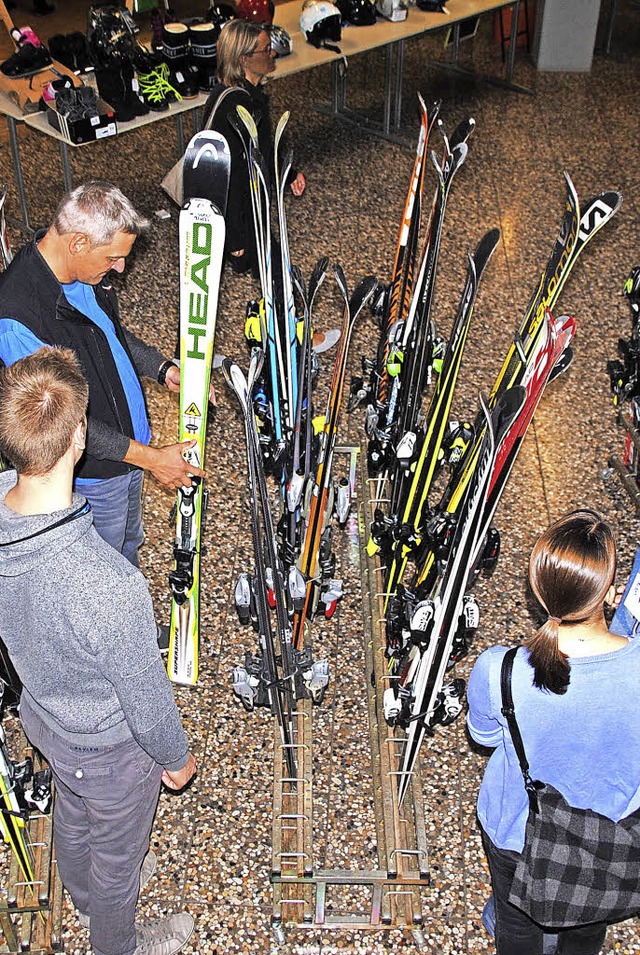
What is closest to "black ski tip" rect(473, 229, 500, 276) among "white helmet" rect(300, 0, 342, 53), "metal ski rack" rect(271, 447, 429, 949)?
"metal ski rack" rect(271, 447, 429, 949)

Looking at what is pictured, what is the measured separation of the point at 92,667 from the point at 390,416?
1.47 meters

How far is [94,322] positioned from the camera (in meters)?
2.15

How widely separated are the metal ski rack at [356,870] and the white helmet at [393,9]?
170 inches

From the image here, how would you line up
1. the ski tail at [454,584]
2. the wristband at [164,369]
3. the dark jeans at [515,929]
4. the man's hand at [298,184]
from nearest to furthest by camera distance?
the dark jeans at [515,929] < the ski tail at [454,584] < the wristband at [164,369] < the man's hand at [298,184]

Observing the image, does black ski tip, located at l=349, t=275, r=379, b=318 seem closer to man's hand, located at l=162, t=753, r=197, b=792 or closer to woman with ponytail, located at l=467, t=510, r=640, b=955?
woman with ponytail, located at l=467, t=510, r=640, b=955

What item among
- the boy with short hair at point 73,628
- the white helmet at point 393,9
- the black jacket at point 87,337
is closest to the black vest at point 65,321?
the black jacket at point 87,337

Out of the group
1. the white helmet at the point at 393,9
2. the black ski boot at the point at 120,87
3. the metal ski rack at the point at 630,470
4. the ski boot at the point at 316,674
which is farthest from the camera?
the white helmet at the point at 393,9

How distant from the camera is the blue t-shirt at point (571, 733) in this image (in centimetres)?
155

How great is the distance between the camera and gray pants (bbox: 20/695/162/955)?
5.68 feet

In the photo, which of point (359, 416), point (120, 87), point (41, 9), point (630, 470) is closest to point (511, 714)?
point (630, 470)

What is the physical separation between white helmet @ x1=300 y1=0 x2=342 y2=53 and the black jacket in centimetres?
340

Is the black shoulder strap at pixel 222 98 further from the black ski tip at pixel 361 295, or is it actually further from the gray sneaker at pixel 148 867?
the gray sneaker at pixel 148 867

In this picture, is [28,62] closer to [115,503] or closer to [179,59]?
[179,59]

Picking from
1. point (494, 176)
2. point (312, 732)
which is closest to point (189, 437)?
point (312, 732)
